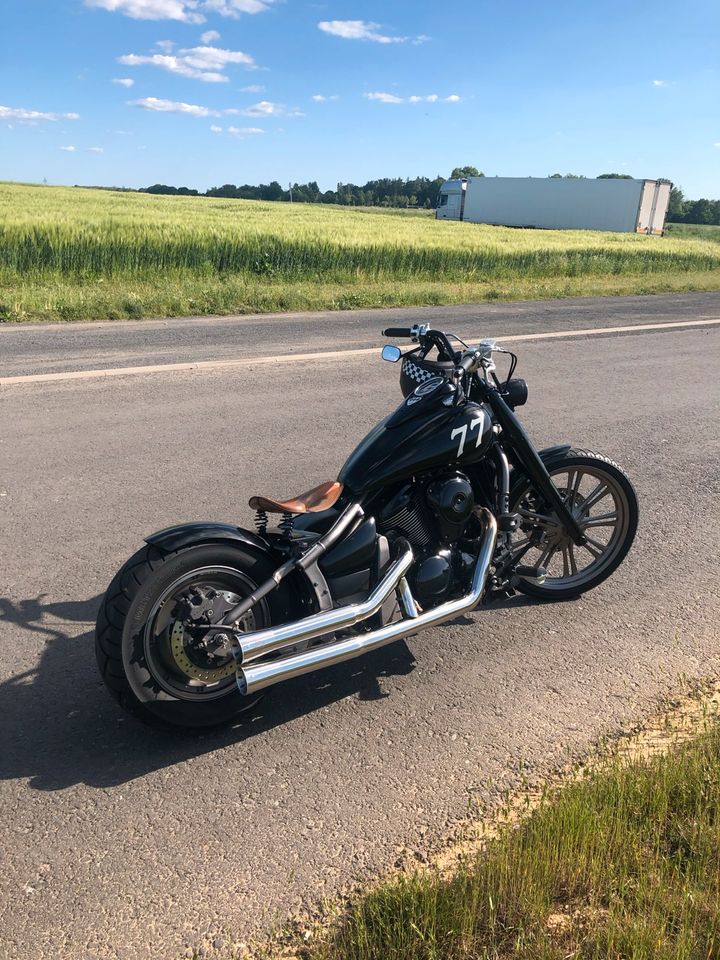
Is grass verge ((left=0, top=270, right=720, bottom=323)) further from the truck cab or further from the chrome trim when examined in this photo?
the truck cab

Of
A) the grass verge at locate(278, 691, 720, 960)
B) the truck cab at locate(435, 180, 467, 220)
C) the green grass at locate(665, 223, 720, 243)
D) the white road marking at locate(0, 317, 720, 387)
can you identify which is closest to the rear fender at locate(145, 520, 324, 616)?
the grass verge at locate(278, 691, 720, 960)

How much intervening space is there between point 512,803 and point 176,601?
1333mm

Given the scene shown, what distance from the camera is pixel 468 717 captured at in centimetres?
320

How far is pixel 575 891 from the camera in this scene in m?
2.25

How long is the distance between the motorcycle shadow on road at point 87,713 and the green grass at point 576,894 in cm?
98

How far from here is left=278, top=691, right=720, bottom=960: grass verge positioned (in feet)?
6.71

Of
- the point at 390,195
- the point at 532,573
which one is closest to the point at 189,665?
the point at 532,573

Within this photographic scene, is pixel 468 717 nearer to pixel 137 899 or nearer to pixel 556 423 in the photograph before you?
pixel 137 899

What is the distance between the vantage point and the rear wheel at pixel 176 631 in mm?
2766

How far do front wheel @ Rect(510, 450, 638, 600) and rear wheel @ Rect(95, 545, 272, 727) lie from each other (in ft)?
5.22

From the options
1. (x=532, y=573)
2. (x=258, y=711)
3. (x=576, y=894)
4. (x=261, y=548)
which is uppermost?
(x=261, y=548)

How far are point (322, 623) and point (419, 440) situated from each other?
2.85 feet

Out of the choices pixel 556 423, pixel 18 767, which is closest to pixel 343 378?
pixel 556 423

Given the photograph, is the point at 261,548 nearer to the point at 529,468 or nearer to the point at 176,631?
the point at 176,631
